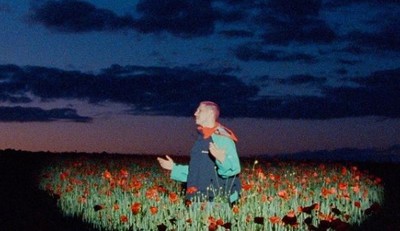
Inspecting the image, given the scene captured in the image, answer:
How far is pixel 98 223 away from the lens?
9047 mm

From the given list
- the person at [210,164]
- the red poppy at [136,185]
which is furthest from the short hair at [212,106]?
the red poppy at [136,185]

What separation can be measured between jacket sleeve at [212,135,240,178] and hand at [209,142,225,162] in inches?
14.1

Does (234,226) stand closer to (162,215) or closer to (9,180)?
(162,215)

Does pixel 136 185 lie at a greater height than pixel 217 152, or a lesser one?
lesser

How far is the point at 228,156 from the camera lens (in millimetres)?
9492

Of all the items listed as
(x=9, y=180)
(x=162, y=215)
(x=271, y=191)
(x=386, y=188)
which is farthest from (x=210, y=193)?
(x=9, y=180)

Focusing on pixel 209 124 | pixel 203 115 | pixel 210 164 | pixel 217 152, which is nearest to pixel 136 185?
pixel 210 164

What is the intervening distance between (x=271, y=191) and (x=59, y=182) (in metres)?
4.35

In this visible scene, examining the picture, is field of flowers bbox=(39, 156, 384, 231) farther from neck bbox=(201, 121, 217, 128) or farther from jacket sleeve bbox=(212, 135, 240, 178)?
neck bbox=(201, 121, 217, 128)

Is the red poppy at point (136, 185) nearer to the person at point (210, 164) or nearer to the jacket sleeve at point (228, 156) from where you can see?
the person at point (210, 164)

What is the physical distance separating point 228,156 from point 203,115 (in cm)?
62

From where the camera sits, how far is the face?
9391 millimetres

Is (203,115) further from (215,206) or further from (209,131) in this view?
(215,206)

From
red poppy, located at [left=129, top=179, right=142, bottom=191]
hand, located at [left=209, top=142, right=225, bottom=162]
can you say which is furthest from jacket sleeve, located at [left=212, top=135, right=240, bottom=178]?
red poppy, located at [left=129, top=179, right=142, bottom=191]
